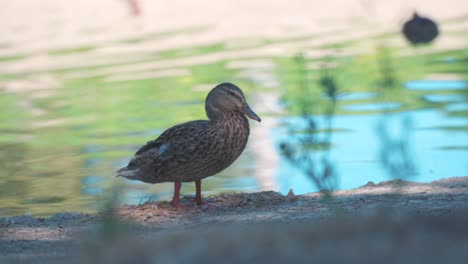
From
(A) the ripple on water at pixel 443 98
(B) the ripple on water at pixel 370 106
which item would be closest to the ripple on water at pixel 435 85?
(A) the ripple on water at pixel 443 98

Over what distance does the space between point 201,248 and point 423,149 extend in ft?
24.7

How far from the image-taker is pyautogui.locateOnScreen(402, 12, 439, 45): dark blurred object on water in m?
20.4

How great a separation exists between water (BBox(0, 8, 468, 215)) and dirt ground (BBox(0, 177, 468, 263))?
24.0 inches

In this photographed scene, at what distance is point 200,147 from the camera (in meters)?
7.93

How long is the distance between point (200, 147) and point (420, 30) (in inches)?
537

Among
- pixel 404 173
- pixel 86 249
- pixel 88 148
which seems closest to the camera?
pixel 86 249

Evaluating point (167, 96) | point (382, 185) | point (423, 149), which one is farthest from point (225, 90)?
point (167, 96)

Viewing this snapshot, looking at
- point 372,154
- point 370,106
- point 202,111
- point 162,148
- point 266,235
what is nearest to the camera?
point 266,235

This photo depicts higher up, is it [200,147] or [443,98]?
[200,147]

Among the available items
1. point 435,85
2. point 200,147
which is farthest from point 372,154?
point 435,85

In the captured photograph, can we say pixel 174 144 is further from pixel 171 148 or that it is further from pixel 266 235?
pixel 266 235

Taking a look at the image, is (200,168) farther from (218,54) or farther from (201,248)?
(218,54)

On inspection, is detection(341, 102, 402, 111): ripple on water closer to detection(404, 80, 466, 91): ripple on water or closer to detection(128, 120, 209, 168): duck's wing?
detection(404, 80, 466, 91): ripple on water

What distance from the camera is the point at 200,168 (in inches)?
314
